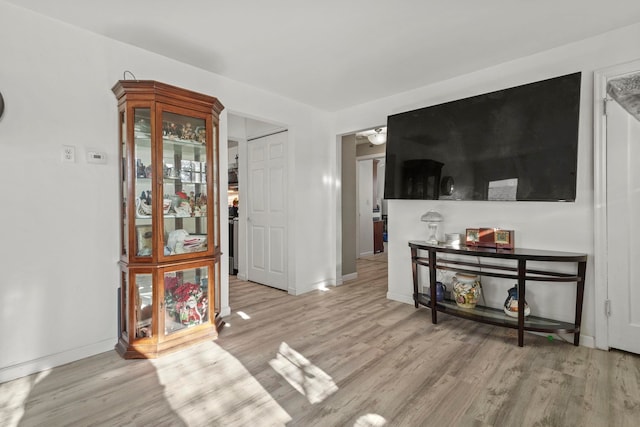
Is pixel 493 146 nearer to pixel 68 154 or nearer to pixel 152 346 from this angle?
pixel 152 346

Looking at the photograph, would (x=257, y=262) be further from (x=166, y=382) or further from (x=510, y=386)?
(x=510, y=386)

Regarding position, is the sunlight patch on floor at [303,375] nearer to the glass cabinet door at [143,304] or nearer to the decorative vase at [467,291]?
the glass cabinet door at [143,304]

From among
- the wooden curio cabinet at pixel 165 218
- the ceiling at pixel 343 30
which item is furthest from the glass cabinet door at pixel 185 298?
the ceiling at pixel 343 30

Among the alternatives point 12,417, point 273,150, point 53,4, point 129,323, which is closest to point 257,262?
point 273,150

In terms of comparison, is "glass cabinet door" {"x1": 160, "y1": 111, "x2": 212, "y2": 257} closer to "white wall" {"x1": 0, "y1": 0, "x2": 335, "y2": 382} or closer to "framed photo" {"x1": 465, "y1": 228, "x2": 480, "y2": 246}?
"white wall" {"x1": 0, "y1": 0, "x2": 335, "y2": 382}

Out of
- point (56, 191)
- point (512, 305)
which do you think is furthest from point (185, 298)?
point (512, 305)

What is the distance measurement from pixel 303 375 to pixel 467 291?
1.72 meters

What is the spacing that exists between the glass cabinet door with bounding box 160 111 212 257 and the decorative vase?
2.36 metres

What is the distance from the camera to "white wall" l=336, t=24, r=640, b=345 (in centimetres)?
257

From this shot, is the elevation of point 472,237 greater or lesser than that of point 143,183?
lesser

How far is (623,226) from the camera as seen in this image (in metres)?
2.44

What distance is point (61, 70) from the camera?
7.69 feet

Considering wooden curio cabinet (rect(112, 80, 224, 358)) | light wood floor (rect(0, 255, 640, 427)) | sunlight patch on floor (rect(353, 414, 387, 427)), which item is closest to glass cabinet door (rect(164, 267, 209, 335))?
wooden curio cabinet (rect(112, 80, 224, 358))

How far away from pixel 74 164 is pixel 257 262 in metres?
2.73
